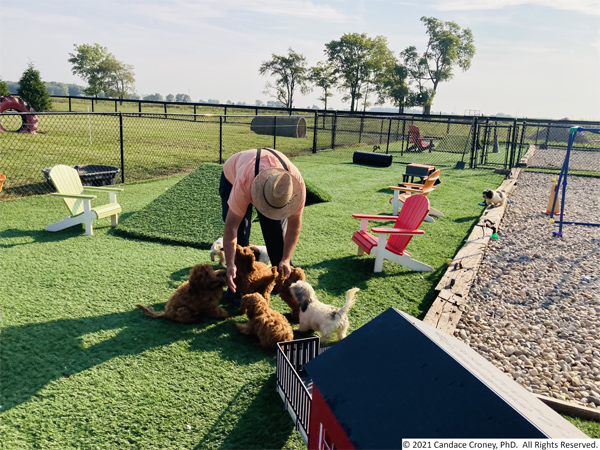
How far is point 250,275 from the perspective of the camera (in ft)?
14.6

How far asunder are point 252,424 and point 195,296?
1580 mm

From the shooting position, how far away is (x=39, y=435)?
9.16ft

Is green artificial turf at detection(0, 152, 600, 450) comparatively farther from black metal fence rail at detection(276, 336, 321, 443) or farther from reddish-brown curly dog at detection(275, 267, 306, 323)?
reddish-brown curly dog at detection(275, 267, 306, 323)

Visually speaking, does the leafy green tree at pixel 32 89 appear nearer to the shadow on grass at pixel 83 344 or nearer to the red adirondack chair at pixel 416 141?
the red adirondack chair at pixel 416 141

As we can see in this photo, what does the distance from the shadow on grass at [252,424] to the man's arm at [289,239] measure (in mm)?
1159

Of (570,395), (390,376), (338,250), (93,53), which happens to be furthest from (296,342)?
(93,53)

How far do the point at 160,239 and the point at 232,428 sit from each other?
424cm

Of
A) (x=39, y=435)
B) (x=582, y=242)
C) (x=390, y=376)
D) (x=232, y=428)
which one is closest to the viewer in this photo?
(x=390, y=376)

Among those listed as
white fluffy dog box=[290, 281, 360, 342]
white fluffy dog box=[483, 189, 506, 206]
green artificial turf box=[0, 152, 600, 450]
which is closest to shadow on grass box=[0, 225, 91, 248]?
green artificial turf box=[0, 152, 600, 450]

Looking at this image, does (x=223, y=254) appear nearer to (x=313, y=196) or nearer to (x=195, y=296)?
(x=195, y=296)

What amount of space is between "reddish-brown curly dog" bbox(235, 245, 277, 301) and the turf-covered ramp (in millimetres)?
2197

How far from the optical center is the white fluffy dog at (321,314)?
13.0ft

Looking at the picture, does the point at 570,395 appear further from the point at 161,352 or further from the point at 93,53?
the point at 93,53

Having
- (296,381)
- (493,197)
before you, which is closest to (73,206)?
(296,381)
